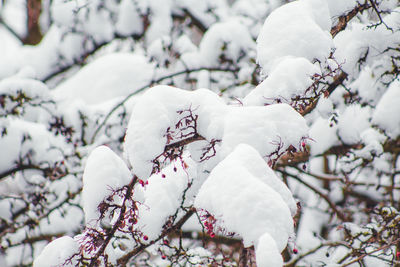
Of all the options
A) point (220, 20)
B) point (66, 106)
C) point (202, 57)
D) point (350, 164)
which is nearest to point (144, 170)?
point (350, 164)

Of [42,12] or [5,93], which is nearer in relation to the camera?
[5,93]

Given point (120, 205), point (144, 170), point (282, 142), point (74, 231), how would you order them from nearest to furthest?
point (282, 142)
point (144, 170)
point (120, 205)
point (74, 231)

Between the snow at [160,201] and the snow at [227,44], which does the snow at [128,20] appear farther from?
the snow at [160,201]

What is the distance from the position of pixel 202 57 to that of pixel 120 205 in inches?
120

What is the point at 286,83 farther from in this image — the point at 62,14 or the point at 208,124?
the point at 62,14

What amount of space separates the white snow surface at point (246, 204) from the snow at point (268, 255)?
73 mm

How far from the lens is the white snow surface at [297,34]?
167cm

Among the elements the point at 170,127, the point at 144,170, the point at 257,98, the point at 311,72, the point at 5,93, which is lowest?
the point at 5,93

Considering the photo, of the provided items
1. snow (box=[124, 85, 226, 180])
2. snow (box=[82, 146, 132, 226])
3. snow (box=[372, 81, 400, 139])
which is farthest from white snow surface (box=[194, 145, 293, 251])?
snow (box=[372, 81, 400, 139])

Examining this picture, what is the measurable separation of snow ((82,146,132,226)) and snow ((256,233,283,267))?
0.82 meters

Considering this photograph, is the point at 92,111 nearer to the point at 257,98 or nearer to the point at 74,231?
the point at 74,231

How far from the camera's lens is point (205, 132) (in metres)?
1.59

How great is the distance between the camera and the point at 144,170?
5.00 feet

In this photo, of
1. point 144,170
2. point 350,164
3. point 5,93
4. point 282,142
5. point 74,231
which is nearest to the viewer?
point 282,142
